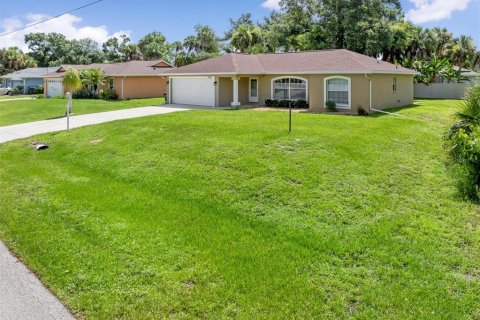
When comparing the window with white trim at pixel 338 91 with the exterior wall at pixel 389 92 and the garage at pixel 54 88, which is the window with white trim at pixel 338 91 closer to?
the exterior wall at pixel 389 92

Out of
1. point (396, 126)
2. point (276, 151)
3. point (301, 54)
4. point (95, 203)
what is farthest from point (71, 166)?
point (301, 54)

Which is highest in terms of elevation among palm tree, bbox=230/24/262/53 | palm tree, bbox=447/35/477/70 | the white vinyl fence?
palm tree, bbox=230/24/262/53

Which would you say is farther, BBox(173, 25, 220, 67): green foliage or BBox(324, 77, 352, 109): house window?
BBox(173, 25, 220, 67): green foliage

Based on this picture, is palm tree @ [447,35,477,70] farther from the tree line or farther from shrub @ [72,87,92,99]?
shrub @ [72,87,92,99]

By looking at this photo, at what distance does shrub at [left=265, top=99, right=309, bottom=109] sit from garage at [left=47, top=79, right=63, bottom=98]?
28.6m

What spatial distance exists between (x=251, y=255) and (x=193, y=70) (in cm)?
2446

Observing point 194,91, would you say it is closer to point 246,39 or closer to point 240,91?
point 240,91

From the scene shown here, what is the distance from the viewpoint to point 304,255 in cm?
637

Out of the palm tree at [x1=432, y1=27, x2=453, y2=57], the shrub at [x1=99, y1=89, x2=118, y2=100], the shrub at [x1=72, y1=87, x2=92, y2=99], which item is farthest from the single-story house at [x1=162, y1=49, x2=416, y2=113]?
the palm tree at [x1=432, y1=27, x2=453, y2=57]

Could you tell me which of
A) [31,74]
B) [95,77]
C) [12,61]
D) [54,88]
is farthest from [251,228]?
[12,61]

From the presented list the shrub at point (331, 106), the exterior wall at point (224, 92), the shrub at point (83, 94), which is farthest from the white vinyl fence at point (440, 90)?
the shrub at point (83, 94)

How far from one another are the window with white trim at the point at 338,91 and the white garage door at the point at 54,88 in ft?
108

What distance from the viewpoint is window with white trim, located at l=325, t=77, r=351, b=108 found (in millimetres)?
22609

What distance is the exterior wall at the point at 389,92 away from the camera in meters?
22.4
